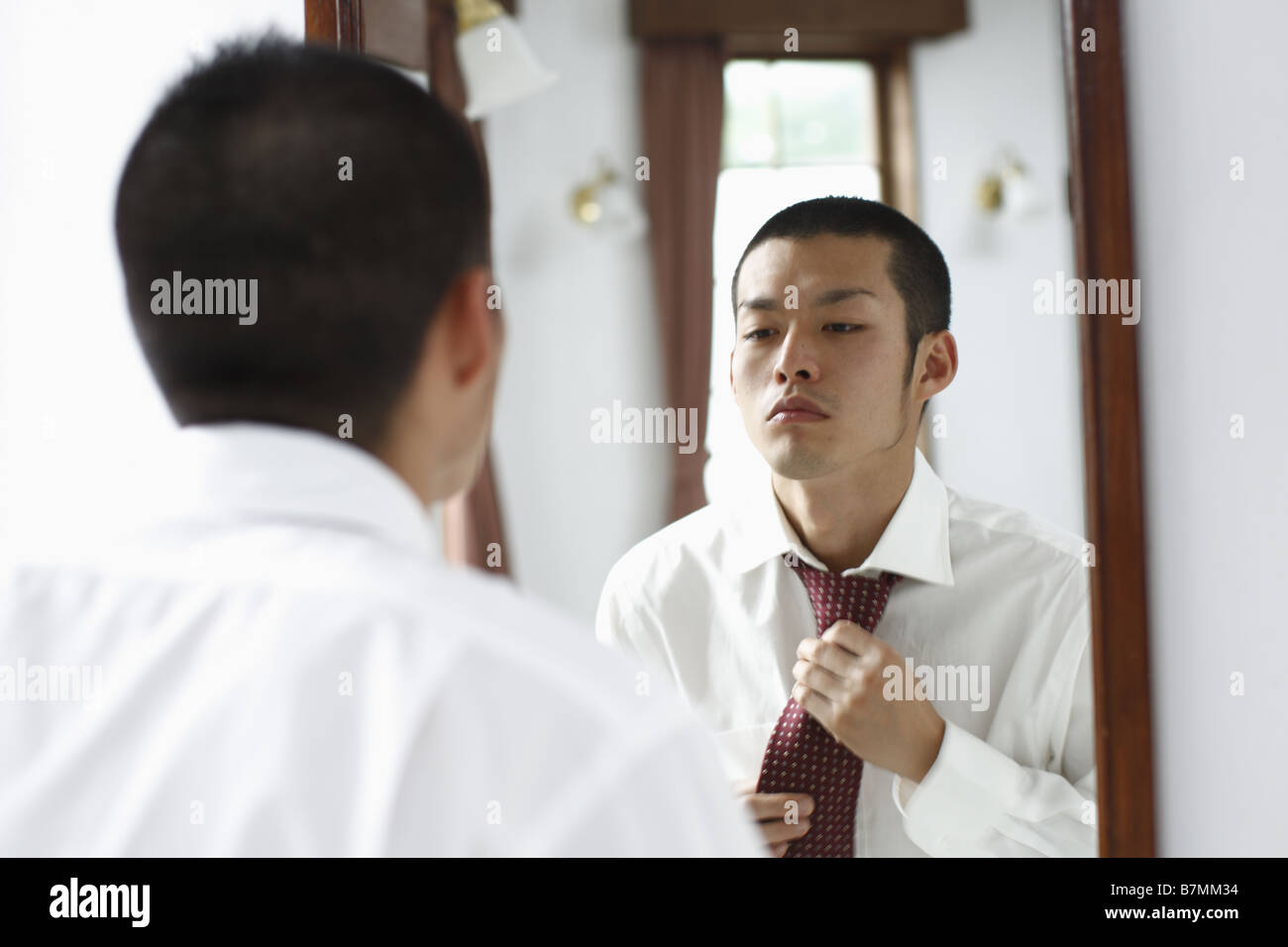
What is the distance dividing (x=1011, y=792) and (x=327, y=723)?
1.99 feet

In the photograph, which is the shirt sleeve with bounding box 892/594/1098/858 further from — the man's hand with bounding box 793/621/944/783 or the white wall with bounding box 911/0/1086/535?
the white wall with bounding box 911/0/1086/535

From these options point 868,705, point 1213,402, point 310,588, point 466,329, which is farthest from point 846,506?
point 310,588

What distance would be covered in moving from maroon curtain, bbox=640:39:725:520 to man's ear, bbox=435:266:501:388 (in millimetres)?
360

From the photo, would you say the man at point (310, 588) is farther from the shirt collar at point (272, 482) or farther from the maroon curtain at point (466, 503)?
the maroon curtain at point (466, 503)

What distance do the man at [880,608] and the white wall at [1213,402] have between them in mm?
68

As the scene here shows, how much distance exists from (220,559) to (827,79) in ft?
2.11

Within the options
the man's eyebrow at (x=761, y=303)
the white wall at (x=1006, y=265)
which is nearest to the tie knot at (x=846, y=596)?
the white wall at (x=1006, y=265)

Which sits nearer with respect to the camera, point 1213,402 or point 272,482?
point 272,482

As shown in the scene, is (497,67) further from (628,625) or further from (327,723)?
(327,723)

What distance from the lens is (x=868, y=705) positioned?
3.02 feet

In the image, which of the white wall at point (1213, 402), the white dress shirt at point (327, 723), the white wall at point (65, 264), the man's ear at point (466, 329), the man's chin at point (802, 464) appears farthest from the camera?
the white wall at point (65, 264)

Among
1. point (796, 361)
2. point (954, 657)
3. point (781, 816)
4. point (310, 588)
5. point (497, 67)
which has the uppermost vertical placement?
point (497, 67)

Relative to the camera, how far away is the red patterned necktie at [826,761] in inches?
36.8

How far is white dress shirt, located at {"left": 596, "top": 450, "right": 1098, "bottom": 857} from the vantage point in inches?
35.9
